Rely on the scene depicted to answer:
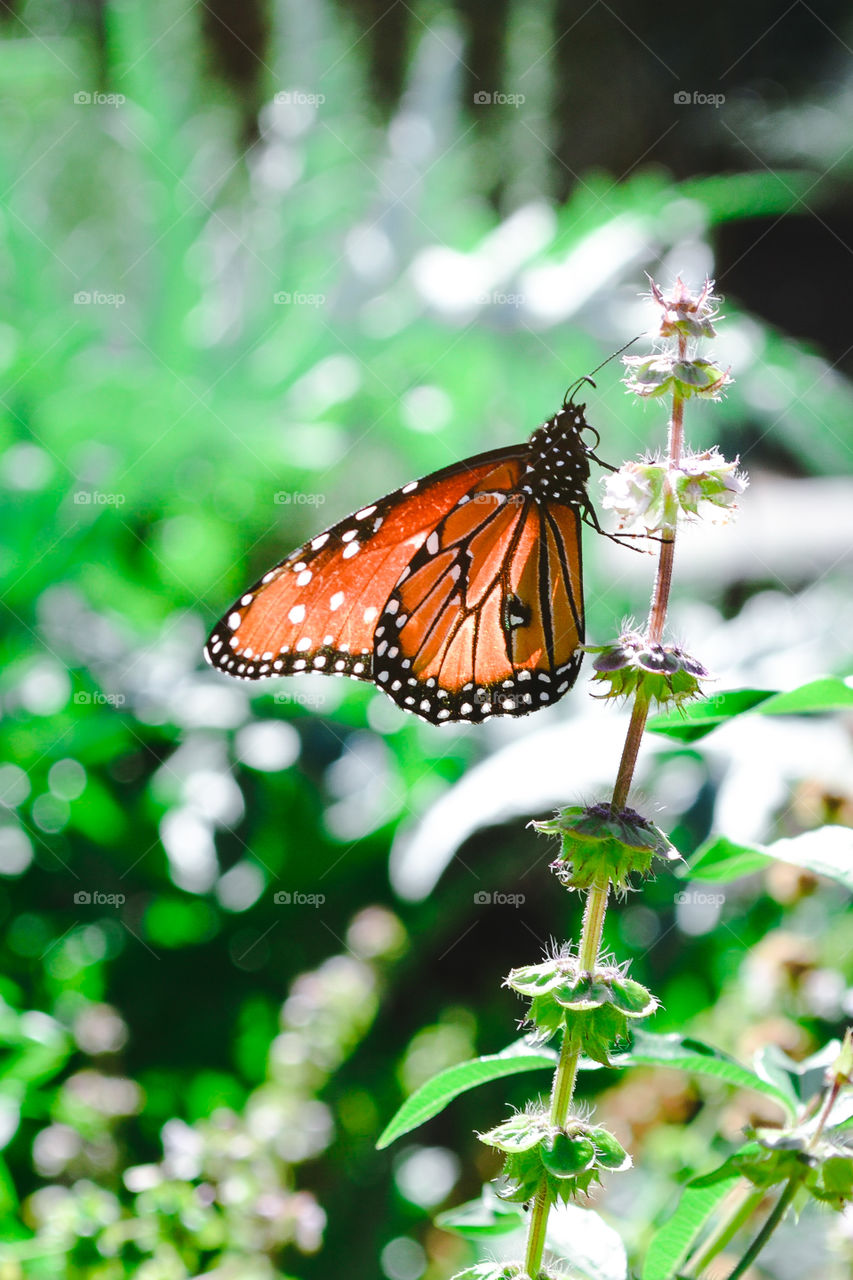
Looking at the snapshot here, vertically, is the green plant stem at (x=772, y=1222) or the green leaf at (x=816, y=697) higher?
the green leaf at (x=816, y=697)

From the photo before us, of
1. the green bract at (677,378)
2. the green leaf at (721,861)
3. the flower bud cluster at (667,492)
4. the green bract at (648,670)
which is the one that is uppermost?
the green bract at (677,378)

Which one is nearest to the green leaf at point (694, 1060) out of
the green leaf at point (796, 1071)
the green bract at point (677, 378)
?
the green leaf at point (796, 1071)

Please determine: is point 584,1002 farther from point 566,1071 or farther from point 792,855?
point 792,855

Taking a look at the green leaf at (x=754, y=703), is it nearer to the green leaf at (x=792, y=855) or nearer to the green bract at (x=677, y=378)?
the green leaf at (x=792, y=855)

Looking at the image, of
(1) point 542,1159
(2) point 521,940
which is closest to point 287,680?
(2) point 521,940

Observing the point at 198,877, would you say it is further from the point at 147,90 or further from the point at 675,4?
the point at 675,4

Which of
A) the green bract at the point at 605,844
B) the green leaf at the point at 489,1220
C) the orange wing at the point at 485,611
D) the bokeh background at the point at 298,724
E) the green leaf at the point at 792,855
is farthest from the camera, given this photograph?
the bokeh background at the point at 298,724
